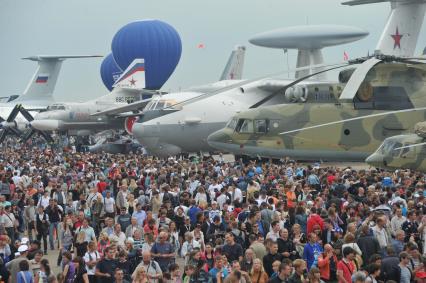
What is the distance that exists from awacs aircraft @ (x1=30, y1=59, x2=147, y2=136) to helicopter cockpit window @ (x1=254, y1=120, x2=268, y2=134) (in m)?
24.2

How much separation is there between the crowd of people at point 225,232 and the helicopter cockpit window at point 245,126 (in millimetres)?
→ 5061

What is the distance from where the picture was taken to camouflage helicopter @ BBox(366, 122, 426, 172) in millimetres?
21844

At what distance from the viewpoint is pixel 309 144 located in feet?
92.0

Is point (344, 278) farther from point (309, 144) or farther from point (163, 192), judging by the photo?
point (309, 144)

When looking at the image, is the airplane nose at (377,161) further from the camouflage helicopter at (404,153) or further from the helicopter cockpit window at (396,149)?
the helicopter cockpit window at (396,149)

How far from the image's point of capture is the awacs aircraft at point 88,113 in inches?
2127

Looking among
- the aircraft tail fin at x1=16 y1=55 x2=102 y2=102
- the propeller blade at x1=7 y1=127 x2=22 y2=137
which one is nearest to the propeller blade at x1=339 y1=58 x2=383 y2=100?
the propeller blade at x1=7 y1=127 x2=22 y2=137

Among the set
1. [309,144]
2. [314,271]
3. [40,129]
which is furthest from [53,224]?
[40,129]

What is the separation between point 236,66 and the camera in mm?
61688

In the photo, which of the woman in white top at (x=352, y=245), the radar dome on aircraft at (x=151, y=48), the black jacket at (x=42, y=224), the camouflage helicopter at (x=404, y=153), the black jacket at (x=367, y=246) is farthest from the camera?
the radar dome on aircraft at (x=151, y=48)

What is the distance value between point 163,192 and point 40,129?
113 ft

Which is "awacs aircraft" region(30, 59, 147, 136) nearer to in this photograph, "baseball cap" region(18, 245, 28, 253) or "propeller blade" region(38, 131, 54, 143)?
A: "propeller blade" region(38, 131, 54, 143)

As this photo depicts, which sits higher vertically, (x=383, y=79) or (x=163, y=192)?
(x=383, y=79)

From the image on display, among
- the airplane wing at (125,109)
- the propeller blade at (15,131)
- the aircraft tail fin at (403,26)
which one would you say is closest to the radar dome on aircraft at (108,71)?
the propeller blade at (15,131)
